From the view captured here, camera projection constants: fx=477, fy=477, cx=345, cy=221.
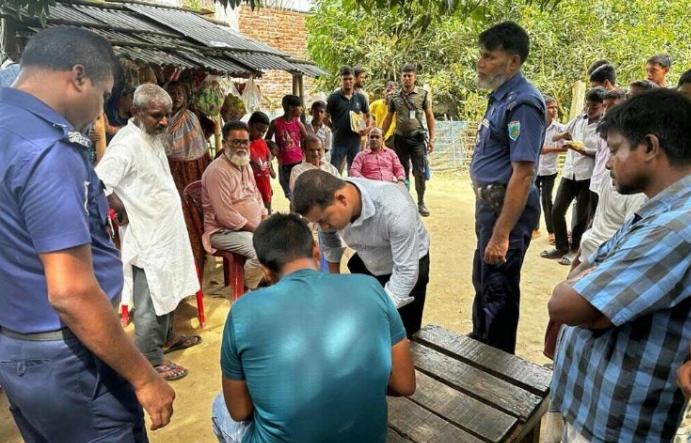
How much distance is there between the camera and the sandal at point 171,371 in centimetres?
312

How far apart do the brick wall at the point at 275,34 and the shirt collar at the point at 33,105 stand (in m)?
10.4

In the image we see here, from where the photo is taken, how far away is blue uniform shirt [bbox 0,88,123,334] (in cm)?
127

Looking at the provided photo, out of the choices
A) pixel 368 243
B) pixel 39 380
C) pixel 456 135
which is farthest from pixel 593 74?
pixel 456 135

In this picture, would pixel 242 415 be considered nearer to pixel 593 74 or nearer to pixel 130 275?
pixel 130 275

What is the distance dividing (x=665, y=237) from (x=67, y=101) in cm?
170

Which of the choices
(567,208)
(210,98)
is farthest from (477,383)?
(210,98)

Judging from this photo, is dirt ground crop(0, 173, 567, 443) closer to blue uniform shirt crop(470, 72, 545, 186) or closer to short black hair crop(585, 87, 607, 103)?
blue uniform shirt crop(470, 72, 545, 186)

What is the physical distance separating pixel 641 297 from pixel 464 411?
35.6 inches

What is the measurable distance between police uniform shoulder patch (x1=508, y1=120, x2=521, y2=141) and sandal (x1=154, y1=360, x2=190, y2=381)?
2.53 metres

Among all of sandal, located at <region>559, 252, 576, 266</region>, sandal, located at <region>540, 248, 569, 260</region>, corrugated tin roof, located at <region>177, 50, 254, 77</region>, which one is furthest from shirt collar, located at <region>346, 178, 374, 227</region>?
sandal, located at <region>540, 248, 569, 260</region>

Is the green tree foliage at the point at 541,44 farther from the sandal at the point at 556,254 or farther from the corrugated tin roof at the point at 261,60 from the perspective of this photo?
the sandal at the point at 556,254

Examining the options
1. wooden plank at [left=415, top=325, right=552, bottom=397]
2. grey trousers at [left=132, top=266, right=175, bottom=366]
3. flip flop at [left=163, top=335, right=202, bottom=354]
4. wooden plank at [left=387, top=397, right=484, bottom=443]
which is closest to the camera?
A: wooden plank at [left=387, top=397, right=484, bottom=443]

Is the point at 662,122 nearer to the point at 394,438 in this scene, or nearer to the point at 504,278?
the point at 394,438

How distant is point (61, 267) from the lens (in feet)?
4.20
